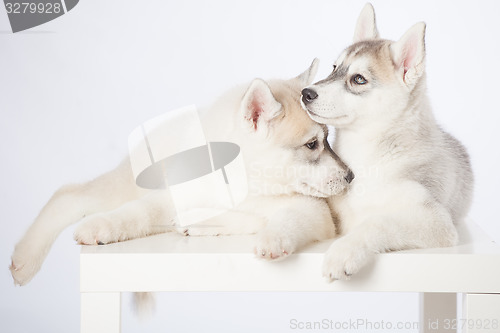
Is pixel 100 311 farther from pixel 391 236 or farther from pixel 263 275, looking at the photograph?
pixel 391 236

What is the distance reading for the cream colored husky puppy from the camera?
1795 mm

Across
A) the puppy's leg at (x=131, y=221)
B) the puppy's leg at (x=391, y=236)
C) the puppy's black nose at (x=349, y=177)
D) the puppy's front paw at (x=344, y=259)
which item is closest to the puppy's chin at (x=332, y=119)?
the puppy's black nose at (x=349, y=177)

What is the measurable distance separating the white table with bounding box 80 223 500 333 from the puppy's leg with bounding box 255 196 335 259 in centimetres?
5

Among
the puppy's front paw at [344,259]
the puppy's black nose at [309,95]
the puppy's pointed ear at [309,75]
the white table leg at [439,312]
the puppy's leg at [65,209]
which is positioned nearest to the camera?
the puppy's front paw at [344,259]

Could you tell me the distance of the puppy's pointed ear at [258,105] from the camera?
1.75 m

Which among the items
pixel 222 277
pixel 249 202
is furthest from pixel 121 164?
pixel 222 277

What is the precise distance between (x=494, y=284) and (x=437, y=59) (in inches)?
66.2

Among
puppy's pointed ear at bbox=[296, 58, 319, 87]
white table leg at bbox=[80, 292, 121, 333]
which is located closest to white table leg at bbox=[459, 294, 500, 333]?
puppy's pointed ear at bbox=[296, 58, 319, 87]

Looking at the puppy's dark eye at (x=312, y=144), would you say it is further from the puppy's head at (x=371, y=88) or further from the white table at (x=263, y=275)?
the white table at (x=263, y=275)

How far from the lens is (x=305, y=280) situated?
1.67 metres

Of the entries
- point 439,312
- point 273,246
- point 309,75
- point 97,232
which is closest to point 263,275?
point 273,246

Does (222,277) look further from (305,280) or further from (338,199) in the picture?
(338,199)

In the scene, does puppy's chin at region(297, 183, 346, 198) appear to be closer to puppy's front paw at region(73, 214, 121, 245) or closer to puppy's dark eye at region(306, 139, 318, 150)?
puppy's dark eye at region(306, 139, 318, 150)

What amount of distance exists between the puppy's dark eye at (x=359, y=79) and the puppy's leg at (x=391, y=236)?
1.14 ft
